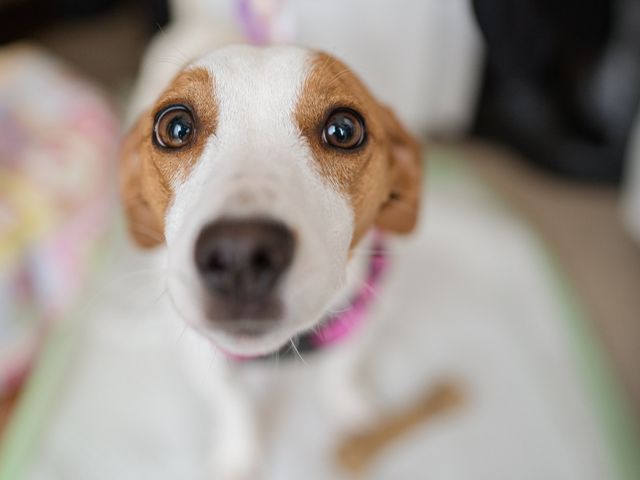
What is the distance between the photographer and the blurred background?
57.5 inches

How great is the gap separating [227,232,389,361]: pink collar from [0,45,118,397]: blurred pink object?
0.65 meters

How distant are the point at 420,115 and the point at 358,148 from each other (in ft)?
4.09

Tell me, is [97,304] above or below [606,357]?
below

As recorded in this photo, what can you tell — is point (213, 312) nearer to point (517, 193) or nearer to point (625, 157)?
point (517, 193)

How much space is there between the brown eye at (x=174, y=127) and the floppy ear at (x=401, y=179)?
310 mm

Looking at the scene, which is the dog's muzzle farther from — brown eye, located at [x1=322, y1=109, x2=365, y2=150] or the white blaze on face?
brown eye, located at [x1=322, y1=109, x2=365, y2=150]

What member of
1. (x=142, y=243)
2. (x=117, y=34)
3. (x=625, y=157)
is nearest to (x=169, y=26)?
(x=117, y=34)

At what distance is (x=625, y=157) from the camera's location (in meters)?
1.93

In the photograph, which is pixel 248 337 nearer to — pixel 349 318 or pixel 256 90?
pixel 256 90

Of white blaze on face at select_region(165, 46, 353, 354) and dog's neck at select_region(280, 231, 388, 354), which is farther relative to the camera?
dog's neck at select_region(280, 231, 388, 354)

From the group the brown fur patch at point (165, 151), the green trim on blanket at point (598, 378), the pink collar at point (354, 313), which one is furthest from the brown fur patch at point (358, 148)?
the green trim on blanket at point (598, 378)

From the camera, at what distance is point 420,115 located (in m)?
2.00

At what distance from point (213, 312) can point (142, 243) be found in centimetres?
40

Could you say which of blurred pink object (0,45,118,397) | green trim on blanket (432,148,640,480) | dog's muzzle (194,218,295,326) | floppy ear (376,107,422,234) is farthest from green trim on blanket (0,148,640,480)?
dog's muzzle (194,218,295,326)
